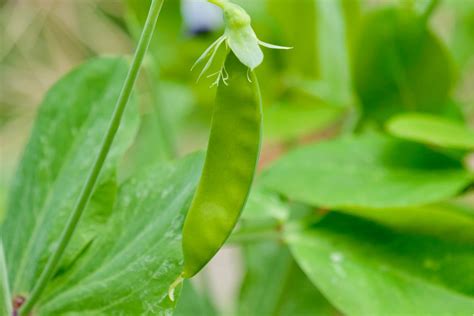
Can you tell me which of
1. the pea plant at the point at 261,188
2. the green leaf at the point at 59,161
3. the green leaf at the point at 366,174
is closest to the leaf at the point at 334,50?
the pea plant at the point at 261,188

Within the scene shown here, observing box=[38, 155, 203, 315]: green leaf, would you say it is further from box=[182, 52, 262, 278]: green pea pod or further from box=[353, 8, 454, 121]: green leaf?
box=[353, 8, 454, 121]: green leaf

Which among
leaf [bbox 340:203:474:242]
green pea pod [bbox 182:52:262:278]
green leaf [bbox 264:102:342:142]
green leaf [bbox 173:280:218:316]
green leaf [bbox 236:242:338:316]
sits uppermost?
green pea pod [bbox 182:52:262:278]

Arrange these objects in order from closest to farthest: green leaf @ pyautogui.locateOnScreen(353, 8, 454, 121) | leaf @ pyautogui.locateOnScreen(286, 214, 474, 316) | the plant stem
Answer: the plant stem < leaf @ pyautogui.locateOnScreen(286, 214, 474, 316) < green leaf @ pyautogui.locateOnScreen(353, 8, 454, 121)

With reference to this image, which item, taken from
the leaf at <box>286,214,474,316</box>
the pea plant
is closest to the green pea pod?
the pea plant

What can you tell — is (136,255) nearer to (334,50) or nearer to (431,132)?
(431,132)

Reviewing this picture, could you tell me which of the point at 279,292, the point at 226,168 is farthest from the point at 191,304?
the point at 226,168

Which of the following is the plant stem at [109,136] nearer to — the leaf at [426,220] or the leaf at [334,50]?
the leaf at [426,220]

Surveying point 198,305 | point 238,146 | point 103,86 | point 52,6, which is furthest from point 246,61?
point 52,6
